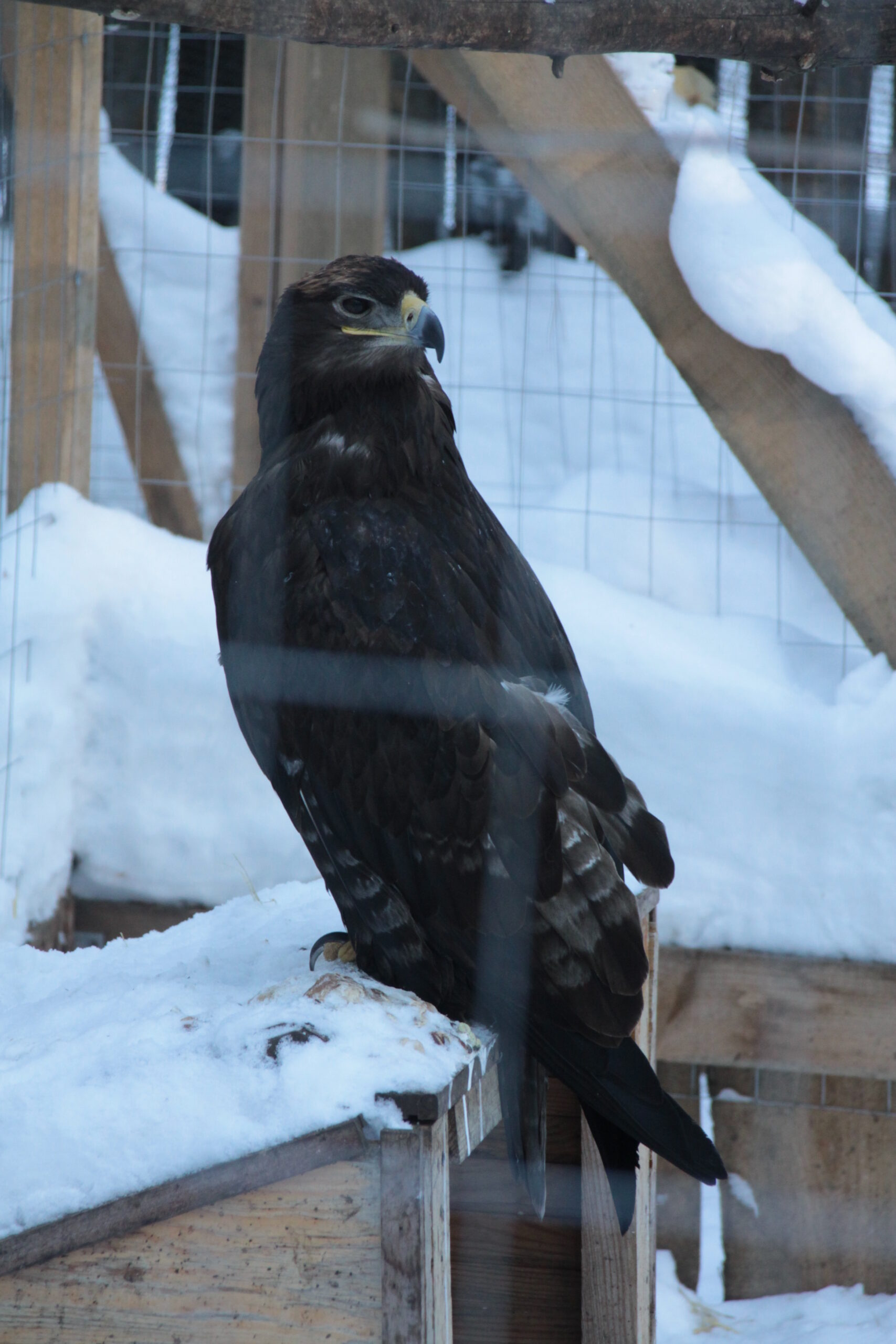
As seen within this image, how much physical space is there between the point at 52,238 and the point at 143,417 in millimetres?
1147

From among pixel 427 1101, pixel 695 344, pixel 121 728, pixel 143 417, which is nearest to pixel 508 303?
pixel 143 417

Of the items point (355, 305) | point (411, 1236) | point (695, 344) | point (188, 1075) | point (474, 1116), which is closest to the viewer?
point (411, 1236)

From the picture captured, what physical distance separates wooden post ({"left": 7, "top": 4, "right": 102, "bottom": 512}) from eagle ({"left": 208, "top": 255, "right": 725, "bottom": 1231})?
1163 millimetres

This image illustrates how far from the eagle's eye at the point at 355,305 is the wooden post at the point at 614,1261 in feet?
3.62

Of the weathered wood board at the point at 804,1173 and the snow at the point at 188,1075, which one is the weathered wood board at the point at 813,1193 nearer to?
the weathered wood board at the point at 804,1173

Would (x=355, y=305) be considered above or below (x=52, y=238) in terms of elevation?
below

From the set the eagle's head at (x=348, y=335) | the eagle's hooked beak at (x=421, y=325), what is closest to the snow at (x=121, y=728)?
the eagle's head at (x=348, y=335)

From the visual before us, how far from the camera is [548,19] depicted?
→ 5.56ft

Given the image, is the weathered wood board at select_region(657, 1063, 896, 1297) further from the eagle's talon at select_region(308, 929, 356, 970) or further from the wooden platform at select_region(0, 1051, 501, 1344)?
the wooden platform at select_region(0, 1051, 501, 1344)

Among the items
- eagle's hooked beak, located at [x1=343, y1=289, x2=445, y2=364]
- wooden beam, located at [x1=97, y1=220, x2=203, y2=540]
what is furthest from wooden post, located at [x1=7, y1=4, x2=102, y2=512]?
eagle's hooked beak, located at [x1=343, y1=289, x2=445, y2=364]

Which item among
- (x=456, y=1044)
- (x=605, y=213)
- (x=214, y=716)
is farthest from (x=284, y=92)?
(x=456, y=1044)

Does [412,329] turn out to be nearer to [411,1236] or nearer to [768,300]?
[768,300]

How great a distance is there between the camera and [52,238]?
112 inches

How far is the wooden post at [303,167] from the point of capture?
325 cm
